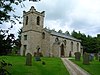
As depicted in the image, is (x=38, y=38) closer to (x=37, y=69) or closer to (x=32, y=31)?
(x=32, y=31)

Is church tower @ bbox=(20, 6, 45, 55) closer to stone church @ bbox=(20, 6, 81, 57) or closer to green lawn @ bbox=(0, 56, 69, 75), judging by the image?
stone church @ bbox=(20, 6, 81, 57)

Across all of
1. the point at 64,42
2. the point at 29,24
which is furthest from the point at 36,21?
the point at 64,42

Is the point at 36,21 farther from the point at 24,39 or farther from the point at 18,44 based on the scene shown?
the point at 18,44

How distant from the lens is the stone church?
173 feet

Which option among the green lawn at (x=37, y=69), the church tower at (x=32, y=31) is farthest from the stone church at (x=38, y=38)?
the green lawn at (x=37, y=69)

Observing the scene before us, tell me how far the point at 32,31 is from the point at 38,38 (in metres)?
2.57

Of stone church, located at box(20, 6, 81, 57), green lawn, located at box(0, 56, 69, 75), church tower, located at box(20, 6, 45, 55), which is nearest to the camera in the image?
green lawn, located at box(0, 56, 69, 75)

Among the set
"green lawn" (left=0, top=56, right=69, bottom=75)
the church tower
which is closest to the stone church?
the church tower

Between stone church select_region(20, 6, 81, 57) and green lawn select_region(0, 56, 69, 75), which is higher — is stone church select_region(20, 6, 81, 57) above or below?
above

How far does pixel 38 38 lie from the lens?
178 feet

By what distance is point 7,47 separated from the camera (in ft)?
28.9

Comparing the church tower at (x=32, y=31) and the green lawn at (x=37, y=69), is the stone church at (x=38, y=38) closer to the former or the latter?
the church tower at (x=32, y=31)

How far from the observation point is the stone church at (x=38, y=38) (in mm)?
52719

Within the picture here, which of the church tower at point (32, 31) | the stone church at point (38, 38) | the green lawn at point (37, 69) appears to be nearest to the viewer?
the green lawn at point (37, 69)
